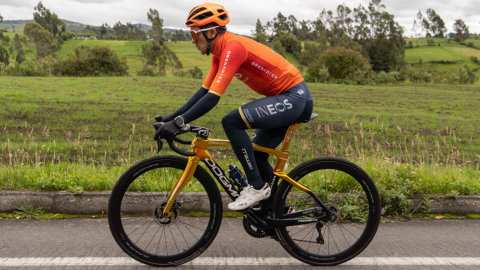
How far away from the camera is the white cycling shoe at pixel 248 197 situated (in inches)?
134

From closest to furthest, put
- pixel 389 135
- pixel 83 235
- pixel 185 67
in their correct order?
pixel 83 235, pixel 389 135, pixel 185 67

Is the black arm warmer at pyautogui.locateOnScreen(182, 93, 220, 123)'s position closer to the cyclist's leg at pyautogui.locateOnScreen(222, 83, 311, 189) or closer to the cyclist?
the cyclist

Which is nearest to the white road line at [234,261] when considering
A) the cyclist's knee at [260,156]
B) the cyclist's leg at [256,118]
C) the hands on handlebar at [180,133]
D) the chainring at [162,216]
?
the chainring at [162,216]

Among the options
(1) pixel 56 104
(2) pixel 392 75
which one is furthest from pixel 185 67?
(1) pixel 56 104

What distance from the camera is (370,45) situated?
3944 inches

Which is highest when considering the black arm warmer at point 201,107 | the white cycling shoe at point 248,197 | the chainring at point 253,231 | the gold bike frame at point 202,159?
the black arm warmer at point 201,107

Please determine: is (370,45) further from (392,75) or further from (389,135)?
(389,135)

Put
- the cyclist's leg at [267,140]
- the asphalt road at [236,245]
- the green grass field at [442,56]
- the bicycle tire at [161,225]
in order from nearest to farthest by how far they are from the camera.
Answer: the bicycle tire at [161,225] < the asphalt road at [236,245] < the cyclist's leg at [267,140] < the green grass field at [442,56]

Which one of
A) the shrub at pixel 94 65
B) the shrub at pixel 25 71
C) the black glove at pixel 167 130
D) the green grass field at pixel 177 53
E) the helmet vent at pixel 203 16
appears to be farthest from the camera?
the green grass field at pixel 177 53

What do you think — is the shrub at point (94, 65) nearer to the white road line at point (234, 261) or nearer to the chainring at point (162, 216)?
the white road line at point (234, 261)

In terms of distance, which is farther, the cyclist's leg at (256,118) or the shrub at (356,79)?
the shrub at (356,79)

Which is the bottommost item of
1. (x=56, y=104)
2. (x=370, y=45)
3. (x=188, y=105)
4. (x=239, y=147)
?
(x=56, y=104)

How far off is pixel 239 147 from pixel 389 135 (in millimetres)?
11552

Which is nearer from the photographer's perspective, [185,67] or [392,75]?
[392,75]
